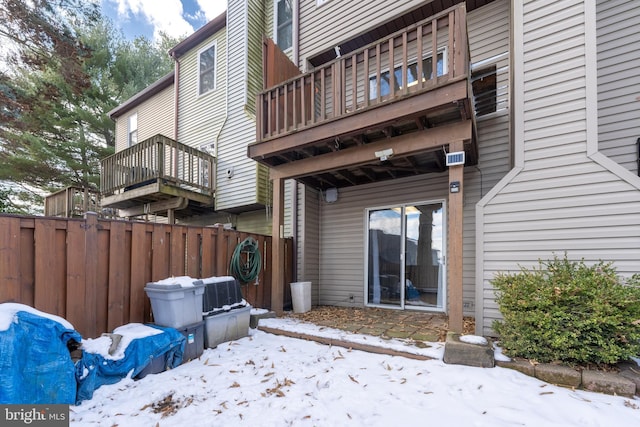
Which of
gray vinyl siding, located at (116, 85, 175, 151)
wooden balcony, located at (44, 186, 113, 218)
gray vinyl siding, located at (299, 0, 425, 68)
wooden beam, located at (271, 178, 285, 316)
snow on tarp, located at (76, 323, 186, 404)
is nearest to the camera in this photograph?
snow on tarp, located at (76, 323, 186, 404)

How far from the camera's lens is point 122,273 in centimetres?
327

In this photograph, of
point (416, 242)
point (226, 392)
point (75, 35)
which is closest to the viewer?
point (226, 392)

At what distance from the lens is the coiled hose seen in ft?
15.0

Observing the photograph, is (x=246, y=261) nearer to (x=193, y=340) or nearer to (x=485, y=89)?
(x=193, y=340)

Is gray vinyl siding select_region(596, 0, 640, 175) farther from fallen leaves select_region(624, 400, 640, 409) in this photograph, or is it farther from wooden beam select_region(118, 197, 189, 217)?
wooden beam select_region(118, 197, 189, 217)

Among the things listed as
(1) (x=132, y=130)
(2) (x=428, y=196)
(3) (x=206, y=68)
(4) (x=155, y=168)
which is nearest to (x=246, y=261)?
(2) (x=428, y=196)

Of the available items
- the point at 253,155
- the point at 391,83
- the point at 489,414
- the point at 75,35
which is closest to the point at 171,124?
the point at 75,35

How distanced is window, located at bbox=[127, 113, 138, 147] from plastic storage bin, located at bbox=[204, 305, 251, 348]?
33.3 feet

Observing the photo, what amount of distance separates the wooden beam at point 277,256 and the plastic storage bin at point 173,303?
5.82ft

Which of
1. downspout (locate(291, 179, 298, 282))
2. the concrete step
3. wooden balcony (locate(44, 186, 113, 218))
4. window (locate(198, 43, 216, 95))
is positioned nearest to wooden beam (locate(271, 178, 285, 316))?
downspout (locate(291, 179, 298, 282))

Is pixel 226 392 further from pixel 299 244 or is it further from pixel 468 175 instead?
pixel 468 175

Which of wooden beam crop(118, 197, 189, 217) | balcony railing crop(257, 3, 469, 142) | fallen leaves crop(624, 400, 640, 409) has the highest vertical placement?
balcony railing crop(257, 3, 469, 142)

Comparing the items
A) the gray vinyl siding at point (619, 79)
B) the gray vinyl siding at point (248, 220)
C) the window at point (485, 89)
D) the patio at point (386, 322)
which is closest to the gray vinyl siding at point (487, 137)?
the window at point (485, 89)

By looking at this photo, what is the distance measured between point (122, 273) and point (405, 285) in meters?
4.42
